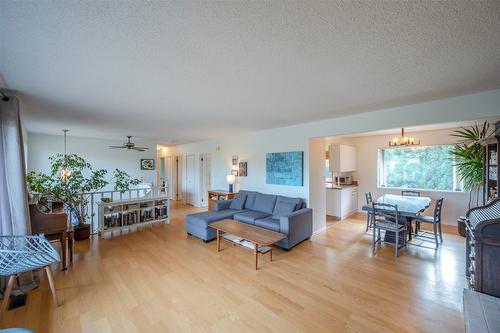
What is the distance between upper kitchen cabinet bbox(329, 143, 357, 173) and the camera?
222 inches

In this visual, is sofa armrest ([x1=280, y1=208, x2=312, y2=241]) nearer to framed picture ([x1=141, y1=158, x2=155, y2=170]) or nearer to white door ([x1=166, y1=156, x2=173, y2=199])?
framed picture ([x1=141, y1=158, x2=155, y2=170])

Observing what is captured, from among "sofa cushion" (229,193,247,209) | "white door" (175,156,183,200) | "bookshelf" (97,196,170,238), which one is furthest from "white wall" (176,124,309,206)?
"bookshelf" (97,196,170,238)

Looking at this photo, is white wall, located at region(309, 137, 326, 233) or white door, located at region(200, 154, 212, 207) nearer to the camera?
white wall, located at region(309, 137, 326, 233)

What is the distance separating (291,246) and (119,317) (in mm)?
2567

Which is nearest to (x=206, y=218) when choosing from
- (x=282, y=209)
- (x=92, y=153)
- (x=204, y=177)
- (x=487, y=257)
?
(x=282, y=209)

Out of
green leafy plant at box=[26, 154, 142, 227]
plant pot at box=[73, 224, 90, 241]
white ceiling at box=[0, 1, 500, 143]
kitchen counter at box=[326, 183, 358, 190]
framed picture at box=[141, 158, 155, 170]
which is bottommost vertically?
plant pot at box=[73, 224, 90, 241]

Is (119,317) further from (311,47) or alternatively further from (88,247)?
(311,47)

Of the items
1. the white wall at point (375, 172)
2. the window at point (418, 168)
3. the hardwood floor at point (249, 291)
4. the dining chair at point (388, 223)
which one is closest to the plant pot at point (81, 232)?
the hardwood floor at point (249, 291)

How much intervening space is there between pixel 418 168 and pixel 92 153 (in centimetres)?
946

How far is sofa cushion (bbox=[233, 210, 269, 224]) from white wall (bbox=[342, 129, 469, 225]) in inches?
147

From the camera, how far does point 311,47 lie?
154 centimetres

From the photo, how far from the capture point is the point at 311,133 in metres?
4.21

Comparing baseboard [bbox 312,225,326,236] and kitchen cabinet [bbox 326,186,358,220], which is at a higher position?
kitchen cabinet [bbox 326,186,358,220]

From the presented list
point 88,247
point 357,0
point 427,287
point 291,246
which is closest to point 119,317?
point 88,247
